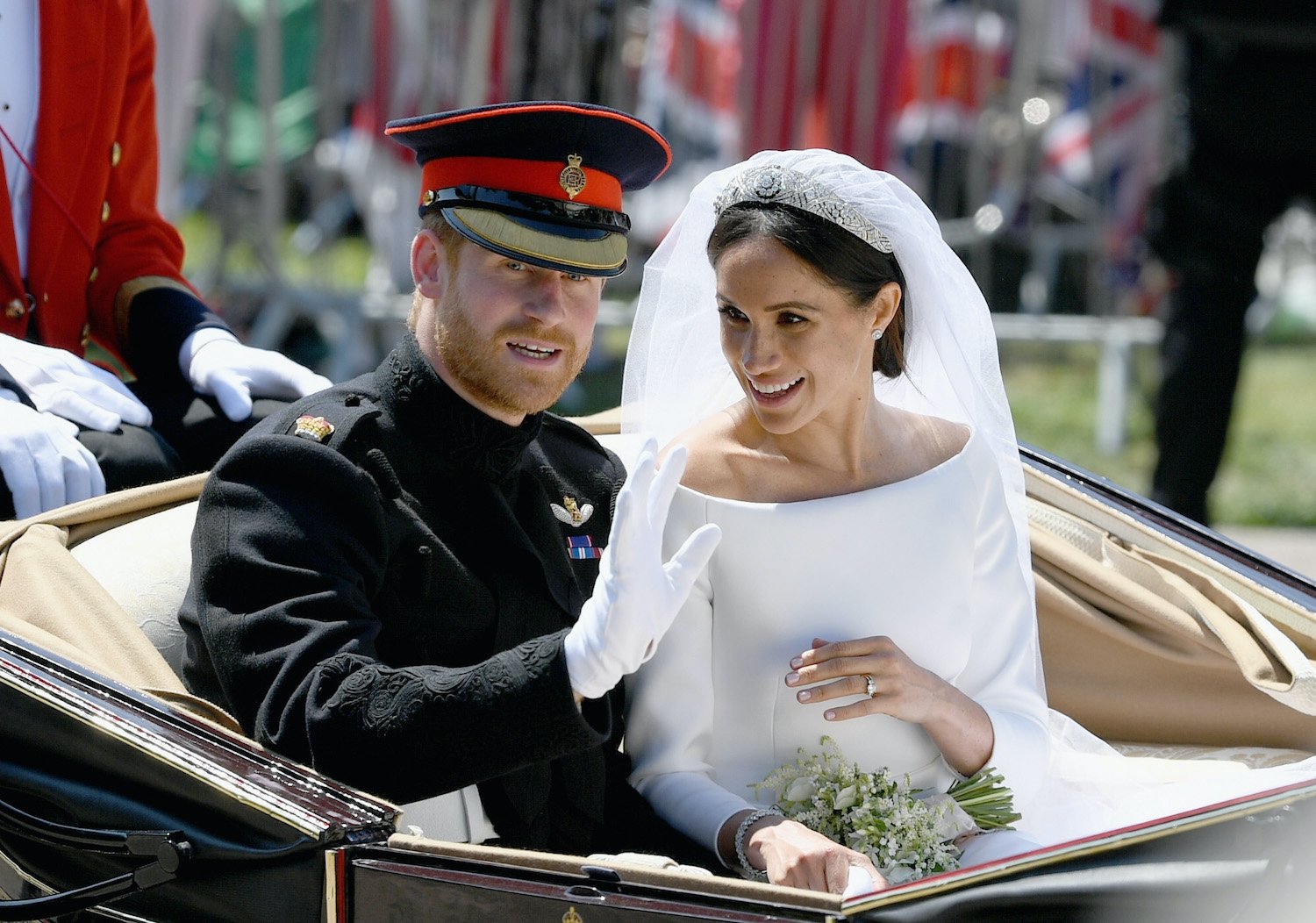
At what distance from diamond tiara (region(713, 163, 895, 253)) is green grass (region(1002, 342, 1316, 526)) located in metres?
4.47

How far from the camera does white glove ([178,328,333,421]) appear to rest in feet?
9.35

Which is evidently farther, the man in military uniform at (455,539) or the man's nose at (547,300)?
the man's nose at (547,300)

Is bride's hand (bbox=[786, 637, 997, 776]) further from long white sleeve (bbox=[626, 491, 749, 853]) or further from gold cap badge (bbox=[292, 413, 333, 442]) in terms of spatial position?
gold cap badge (bbox=[292, 413, 333, 442])

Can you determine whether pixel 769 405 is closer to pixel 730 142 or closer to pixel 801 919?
pixel 801 919

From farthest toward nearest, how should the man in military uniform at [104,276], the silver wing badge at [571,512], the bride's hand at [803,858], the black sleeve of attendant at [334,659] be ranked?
the man in military uniform at [104,276]
the silver wing badge at [571,512]
the bride's hand at [803,858]
the black sleeve of attendant at [334,659]

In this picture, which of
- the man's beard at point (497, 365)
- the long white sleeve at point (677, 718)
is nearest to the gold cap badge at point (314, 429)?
the man's beard at point (497, 365)

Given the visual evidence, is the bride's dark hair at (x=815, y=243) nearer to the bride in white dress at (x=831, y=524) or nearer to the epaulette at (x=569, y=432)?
the bride in white dress at (x=831, y=524)

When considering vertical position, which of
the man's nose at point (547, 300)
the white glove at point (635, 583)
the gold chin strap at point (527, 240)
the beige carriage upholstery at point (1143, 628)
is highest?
the gold chin strap at point (527, 240)

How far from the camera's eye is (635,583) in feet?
5.99

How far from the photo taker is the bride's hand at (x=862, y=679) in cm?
232

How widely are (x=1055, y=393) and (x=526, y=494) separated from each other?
7434 mm

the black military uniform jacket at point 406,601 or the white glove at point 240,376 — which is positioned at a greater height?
the white glove at point 240,376

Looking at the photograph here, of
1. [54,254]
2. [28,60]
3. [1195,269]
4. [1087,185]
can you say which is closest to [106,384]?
[54,254]

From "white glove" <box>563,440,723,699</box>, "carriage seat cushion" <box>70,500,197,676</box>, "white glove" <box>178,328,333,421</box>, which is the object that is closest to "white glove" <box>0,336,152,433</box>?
"white glove" <box>178,328,333,421</box>
